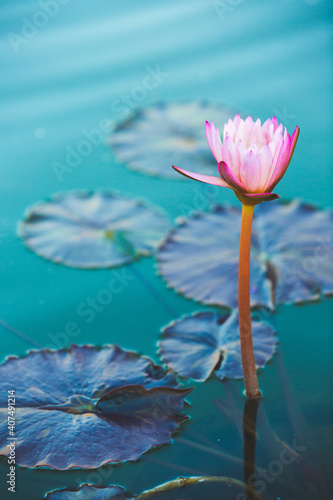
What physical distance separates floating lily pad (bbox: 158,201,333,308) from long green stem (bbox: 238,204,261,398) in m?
0.33

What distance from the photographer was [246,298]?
1006 mm

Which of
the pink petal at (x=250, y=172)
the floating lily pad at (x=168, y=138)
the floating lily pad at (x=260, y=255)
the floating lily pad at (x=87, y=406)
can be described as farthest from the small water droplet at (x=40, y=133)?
the pink petal at (x=250, y=172)

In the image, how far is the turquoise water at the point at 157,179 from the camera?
1037 mm

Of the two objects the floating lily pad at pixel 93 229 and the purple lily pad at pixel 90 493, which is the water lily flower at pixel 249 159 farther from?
the floating lily pad at pixel 93 229

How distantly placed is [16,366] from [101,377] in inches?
8.3

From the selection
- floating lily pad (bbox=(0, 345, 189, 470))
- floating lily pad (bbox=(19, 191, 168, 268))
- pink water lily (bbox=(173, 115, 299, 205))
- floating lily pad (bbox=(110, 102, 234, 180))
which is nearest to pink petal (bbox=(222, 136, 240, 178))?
pink water lily (bbox=(173, 115, 299, 205))

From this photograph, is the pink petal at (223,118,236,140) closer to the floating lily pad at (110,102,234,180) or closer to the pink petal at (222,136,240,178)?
the pink petal at (222,136,240,178)

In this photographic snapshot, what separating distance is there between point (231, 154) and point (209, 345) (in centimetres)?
54

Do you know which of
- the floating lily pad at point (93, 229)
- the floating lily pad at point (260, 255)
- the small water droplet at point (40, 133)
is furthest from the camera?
the small water droplet at point (40, 133)

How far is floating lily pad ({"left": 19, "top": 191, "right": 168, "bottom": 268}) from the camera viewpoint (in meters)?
1.62

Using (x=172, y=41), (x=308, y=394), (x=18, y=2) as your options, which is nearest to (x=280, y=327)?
(x=308, y=394)

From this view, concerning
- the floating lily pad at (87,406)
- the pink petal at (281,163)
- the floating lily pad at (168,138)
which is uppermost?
the floating lily pad at (168,138)

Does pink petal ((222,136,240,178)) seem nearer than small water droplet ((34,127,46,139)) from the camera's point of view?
Yes

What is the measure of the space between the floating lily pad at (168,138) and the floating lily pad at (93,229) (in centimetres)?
26
